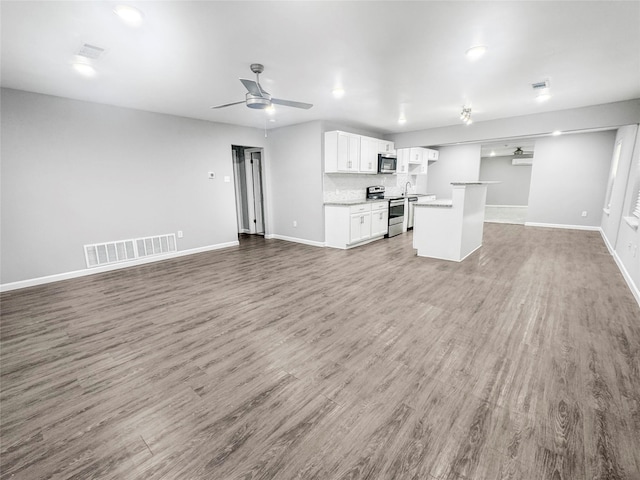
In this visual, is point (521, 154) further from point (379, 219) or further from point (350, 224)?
point (350, 224)

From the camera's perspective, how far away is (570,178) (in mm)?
7500

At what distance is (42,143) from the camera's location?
152 inches

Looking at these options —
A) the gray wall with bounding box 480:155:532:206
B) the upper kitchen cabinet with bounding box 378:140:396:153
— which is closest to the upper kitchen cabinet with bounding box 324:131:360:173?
the upper kitchen cabinet with bounding box 378:140:396:153

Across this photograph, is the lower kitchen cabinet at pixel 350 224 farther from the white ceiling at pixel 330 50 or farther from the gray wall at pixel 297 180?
the white ceiling at pixel 330 50

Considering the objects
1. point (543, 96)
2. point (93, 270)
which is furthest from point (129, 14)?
point (543, 96)

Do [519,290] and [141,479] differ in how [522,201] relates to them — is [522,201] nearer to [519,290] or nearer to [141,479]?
[519,290]

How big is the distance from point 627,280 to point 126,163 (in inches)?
301

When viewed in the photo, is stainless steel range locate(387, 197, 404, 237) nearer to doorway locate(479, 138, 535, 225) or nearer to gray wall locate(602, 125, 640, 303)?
gray wall locate(602, 125, 640, 303)

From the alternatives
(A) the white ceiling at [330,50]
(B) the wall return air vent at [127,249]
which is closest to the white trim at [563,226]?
(A) the white ceiling at [330,50]

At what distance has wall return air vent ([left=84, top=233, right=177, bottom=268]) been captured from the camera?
14.6 ft

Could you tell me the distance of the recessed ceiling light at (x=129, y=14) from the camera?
6.37 ft

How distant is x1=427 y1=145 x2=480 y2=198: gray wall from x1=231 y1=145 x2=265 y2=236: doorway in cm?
604

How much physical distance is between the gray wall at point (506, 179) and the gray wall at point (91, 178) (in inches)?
462

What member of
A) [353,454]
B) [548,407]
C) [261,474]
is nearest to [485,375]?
[548,407]
